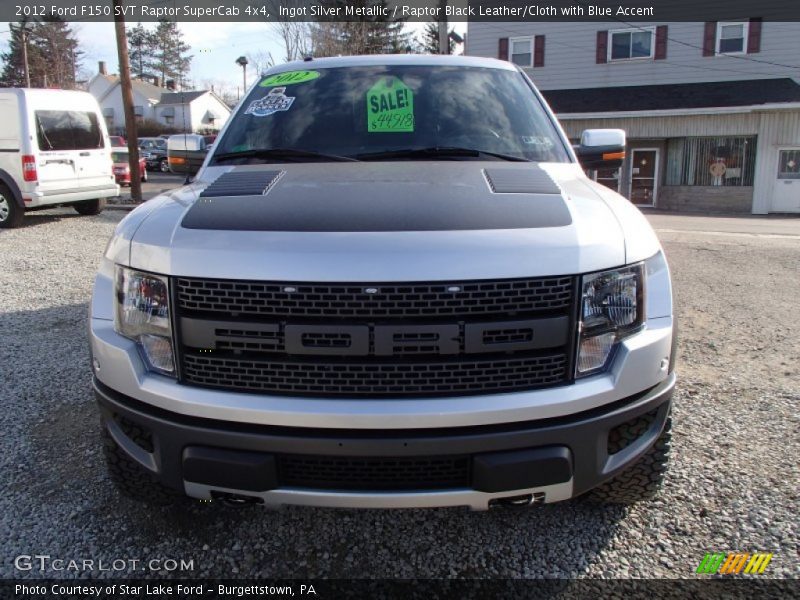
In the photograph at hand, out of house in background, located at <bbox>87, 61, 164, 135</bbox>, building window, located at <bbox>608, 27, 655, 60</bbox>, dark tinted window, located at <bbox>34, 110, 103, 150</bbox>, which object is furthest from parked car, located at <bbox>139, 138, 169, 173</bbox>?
house in background, located at <bbox>87, 61, 164, 135</bbox>

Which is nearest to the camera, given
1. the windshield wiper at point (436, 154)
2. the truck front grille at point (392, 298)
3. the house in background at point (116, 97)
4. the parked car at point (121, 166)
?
the truck front grille at point (392, 298)

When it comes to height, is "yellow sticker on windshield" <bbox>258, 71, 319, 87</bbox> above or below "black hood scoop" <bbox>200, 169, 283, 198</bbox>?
above

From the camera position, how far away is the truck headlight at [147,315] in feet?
6.73

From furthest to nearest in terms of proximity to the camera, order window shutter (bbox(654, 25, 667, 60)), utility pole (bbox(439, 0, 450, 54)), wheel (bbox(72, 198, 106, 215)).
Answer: window shutter (bbox(654, 25, 667, 60))
utility pole (bbox(439, 0, 450, 54))
wheel (bbox(72, 198, 106, 215))

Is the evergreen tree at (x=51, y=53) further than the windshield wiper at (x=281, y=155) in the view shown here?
Yes

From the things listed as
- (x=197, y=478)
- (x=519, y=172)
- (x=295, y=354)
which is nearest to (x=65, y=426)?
(x=197, y=478)

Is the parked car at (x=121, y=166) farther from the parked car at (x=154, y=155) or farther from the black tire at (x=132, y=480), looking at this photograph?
the black tire at (x=132, y=480)

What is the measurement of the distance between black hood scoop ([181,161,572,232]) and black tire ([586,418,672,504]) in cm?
96

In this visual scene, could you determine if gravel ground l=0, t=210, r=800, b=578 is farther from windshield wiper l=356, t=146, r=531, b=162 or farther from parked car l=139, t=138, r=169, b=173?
parked car l=139, t=138, r=169, b=173

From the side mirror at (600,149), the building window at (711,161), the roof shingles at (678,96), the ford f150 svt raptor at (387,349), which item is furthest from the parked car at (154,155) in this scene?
the ford f150 svt raptor at (387,349)

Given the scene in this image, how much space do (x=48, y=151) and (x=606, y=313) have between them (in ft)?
38.2

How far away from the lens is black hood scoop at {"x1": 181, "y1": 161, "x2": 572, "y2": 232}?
2.02 meters

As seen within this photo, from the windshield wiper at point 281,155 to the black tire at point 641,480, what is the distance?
1.81 metres

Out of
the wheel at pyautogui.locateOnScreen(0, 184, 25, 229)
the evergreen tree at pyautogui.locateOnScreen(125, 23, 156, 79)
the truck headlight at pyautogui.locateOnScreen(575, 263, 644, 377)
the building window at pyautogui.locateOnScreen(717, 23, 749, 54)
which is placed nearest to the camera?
the truck headlight at pyautogui.locateOnScreen(575, 263, 644, 377)
